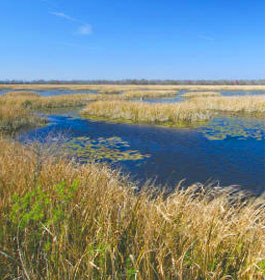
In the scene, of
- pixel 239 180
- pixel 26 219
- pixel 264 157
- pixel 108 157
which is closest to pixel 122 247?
pixel 26 219

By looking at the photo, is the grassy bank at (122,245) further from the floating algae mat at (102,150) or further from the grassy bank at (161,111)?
the grassy bank at (161,111)

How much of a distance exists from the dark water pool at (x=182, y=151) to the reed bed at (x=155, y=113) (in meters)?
2.41

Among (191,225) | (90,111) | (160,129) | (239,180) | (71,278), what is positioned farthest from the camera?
(90,111)

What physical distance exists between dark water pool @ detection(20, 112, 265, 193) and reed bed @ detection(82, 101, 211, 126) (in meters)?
2.41

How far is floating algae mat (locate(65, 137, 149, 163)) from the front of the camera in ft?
29.0

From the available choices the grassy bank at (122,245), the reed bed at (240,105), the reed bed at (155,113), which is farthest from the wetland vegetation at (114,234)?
the reed bed at (240,105)

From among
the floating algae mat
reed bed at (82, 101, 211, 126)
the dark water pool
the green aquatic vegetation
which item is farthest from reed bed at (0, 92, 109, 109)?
the green aquatic vegetation

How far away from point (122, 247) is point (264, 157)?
8.44m

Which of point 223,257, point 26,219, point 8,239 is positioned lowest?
point 223,257

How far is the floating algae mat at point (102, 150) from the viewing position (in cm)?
884

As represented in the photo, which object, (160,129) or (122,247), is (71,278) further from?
(160,129)

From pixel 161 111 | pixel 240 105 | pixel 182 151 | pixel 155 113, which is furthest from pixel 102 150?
pixel 240 105

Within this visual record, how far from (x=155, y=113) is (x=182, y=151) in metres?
8.68

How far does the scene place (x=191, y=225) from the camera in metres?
2.79
